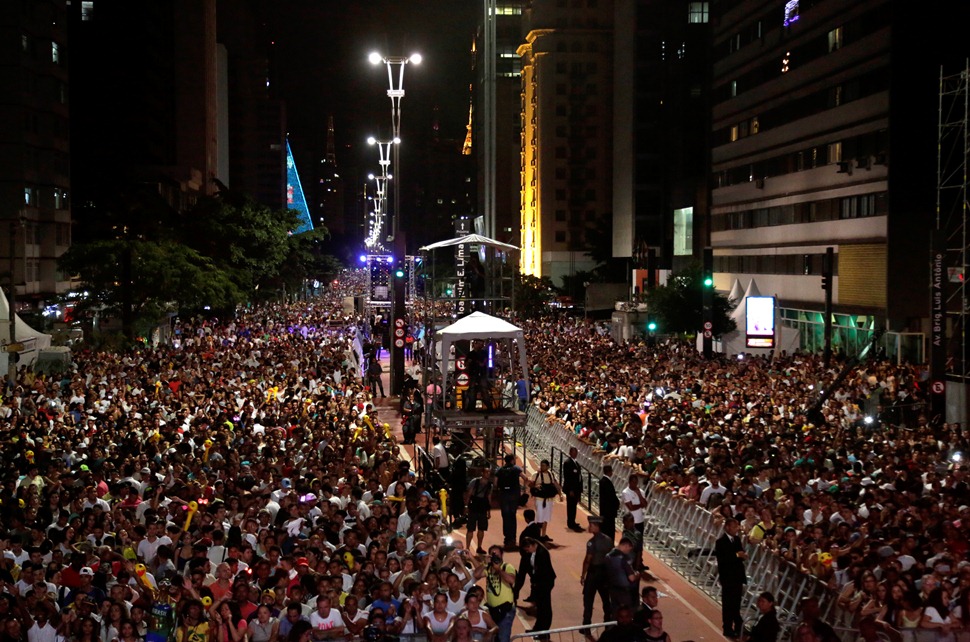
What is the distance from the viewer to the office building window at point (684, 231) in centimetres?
6956

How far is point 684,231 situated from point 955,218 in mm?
32058

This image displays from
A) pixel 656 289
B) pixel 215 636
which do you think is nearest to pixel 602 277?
pixel 656 289

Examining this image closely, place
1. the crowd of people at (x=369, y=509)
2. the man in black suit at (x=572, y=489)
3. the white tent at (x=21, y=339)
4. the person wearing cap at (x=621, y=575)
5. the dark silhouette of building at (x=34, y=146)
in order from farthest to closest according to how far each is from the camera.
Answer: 1. the dark silhouette of building at (x=34, y=146)
2. the white tent at (x=21, y=339)
3. the man in black suit at (x=572, y=489)
4. the person wearing cap at (x=621, y=575)
5. the crowd of people at (x=369, y=509)

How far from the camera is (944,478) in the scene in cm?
1577

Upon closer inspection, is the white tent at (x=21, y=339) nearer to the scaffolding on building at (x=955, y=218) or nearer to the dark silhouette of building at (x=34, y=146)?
the scaffolding on building at (x=955, y=218)

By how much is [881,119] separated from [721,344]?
10.7 meters

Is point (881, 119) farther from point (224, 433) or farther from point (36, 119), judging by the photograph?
point (36, 119)

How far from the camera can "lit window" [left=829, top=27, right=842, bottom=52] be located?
45906 mm

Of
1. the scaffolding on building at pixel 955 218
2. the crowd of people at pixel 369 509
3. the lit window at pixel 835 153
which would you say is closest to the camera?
the crowd of people at pixel 369 509

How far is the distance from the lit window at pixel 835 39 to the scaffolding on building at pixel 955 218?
25.7ft

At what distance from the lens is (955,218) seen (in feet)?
128

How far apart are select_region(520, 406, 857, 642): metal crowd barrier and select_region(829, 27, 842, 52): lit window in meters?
30.0

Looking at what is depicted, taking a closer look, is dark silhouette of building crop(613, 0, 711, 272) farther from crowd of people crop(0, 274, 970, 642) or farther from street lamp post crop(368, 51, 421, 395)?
crowd of people crop(0, 274, 970, 642)

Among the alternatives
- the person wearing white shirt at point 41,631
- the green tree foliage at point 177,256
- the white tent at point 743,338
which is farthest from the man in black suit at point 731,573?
the white tent at point 743,338
